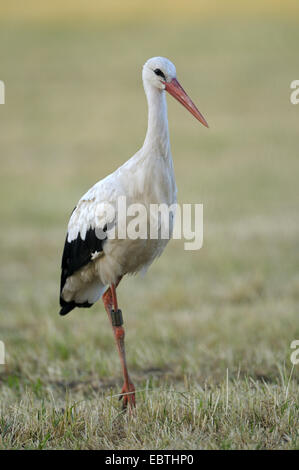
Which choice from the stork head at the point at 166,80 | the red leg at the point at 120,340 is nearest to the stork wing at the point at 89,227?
the red leg at the point at 120,340

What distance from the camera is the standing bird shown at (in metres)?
4.45

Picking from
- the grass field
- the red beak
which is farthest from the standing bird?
the grass field

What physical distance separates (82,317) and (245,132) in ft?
59.9

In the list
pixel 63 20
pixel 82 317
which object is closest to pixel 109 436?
pixel 82 317

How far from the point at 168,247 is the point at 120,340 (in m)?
7.96

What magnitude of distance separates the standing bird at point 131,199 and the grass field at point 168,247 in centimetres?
69

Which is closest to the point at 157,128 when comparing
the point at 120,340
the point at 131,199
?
the point at 131,199

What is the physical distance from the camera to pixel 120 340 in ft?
16.3

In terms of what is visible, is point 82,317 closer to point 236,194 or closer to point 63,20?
point 236,194

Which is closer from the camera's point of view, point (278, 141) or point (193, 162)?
point (193, 162)

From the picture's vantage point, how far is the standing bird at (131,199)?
4453 millimetres

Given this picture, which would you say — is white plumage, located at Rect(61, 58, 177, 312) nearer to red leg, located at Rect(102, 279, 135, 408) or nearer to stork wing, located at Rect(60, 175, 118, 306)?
stork wing, located at Rect(60, 175, 118, 306)
